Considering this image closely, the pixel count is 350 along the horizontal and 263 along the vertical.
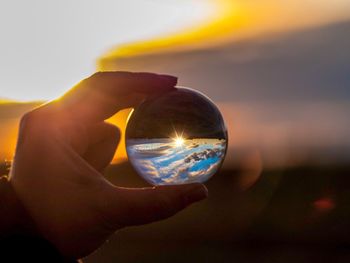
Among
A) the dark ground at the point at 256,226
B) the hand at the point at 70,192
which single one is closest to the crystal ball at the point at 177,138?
the hand at the point at 70,192

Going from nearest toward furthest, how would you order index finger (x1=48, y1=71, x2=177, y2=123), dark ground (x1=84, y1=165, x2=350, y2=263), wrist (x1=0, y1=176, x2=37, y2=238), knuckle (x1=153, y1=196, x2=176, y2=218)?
1. knuckle (x1=153, y1=196, x2=176, y2=218)
2. wrist (x1=0, y1=176, x2=37, y2=238)
3. index finger (x1=48, y1=71, x2=177, y2=123)
4. dark ground (x1=84, y1=165, x2=350, y2=263)

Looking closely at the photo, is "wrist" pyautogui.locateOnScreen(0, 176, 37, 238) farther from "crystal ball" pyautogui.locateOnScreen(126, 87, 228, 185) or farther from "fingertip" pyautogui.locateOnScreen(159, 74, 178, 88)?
"fingertip" pyautogui.locateOnScreen(159, 74, 178, 88)

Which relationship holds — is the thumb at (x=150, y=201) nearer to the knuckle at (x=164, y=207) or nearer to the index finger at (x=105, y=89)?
the knuckle at (x=164, y=207)

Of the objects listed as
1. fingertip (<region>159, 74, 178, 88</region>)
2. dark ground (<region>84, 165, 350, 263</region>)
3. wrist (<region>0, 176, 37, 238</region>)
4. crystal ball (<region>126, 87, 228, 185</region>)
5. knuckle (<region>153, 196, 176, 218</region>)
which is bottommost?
dark ground (<region>84, 165, 350, 263</region>)

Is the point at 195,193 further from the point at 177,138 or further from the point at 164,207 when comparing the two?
the point at 177,138

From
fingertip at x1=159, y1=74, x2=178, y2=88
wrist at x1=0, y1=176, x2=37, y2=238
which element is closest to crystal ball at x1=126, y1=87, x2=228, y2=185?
fingertip at x1=159, y1=74, x2=178, y2=88

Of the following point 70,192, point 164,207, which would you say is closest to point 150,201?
point 164,207

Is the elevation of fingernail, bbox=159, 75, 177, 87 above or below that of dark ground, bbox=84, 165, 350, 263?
above
